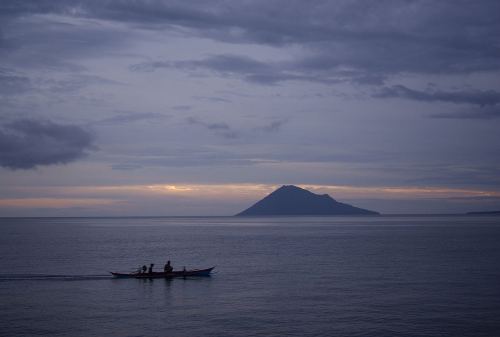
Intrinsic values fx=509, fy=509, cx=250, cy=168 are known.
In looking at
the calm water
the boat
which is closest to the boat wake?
the calm water

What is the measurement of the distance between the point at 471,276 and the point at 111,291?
127 ft

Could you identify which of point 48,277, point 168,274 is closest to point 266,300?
point 168,274

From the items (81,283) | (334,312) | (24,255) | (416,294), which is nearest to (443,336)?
(334,312)

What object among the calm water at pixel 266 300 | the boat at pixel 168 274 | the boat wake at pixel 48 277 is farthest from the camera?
the boat at pixel 168 274

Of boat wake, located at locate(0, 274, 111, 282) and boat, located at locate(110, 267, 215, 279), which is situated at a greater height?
boat, located at locate(110, 267, 215, 279)

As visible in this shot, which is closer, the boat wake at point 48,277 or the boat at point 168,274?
the boat wake at point 48,277

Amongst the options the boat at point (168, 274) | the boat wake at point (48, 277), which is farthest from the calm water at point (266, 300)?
the boat at point (168, 274)

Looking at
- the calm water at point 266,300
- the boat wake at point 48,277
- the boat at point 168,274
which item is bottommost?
the calm water at point 266,300

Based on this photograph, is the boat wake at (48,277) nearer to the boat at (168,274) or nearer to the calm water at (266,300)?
the calm water at (266,300)

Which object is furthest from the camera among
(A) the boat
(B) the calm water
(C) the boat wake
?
(A) the boat

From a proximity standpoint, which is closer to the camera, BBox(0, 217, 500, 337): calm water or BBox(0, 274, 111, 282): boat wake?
BBox(0, 217, 500, 337): calm water

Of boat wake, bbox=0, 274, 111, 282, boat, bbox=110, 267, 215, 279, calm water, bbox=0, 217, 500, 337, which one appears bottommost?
calm water, bbox=0, 217, 500, 337

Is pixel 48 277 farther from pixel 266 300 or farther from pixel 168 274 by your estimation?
pixel 266 300

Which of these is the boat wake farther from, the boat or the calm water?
the boat
